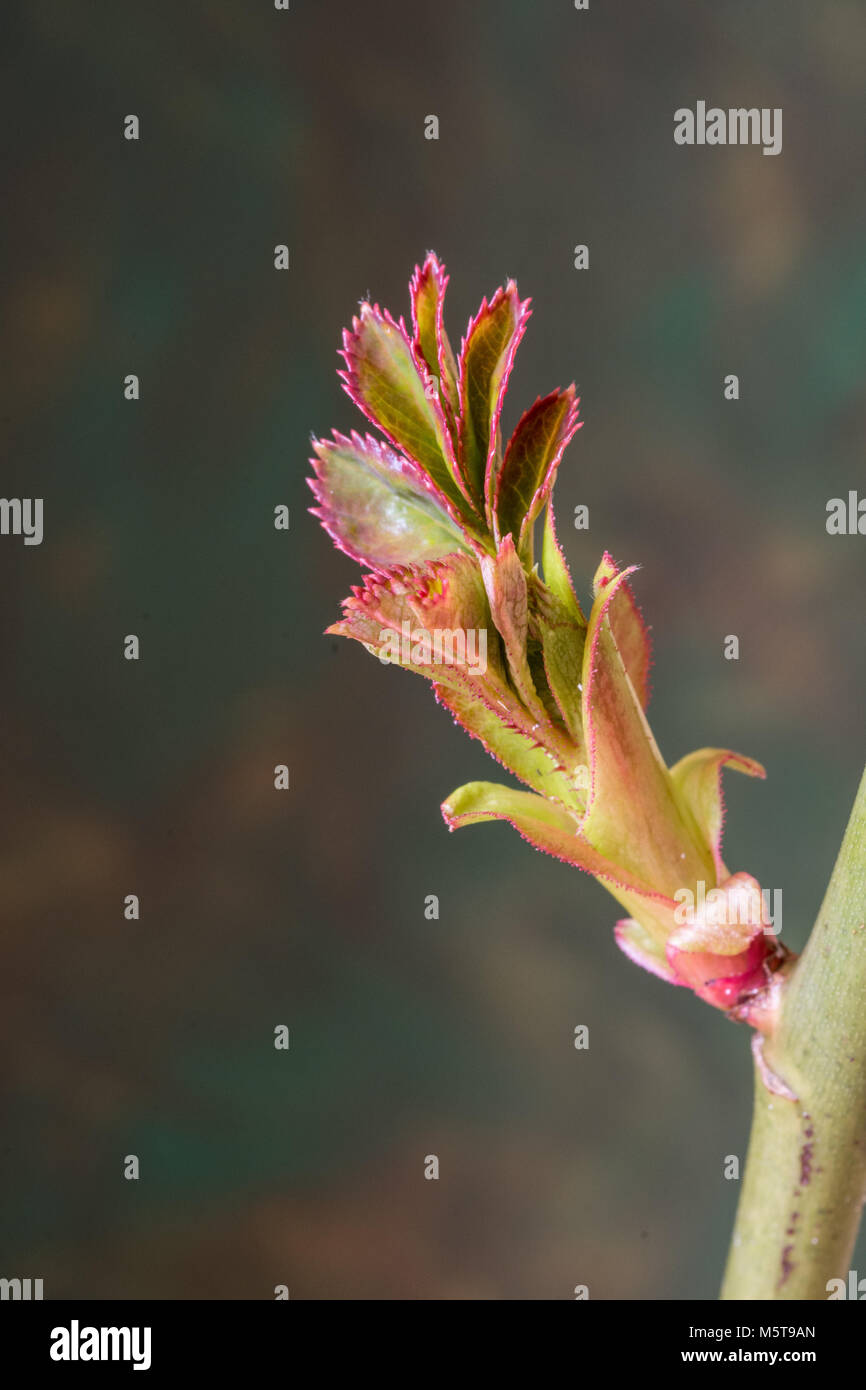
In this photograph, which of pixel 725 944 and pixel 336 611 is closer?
pixel 725 944

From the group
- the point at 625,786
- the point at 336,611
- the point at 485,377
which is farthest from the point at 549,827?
the point at 336,611

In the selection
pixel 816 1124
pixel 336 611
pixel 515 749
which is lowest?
pixel 816 1124

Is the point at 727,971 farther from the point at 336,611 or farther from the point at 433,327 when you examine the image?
the point at 336,611

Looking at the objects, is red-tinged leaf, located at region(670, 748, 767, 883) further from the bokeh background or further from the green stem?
the bokeh background

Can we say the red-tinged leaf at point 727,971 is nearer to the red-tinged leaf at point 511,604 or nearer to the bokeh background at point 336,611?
Result: the red-tinged leaf at point 511,604

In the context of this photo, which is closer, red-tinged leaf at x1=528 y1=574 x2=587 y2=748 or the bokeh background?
red-tinged leaf at x1=528 y1=574 x2=587 y2=748

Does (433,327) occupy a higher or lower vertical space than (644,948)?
higher

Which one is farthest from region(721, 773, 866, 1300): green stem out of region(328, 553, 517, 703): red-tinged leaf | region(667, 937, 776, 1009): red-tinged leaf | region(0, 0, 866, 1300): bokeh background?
region(0, 0, 866, 1300): bokeh background

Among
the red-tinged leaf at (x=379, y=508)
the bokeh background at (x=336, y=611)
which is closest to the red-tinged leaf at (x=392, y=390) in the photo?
the red-tinged leaf at (x=379, y=508)
